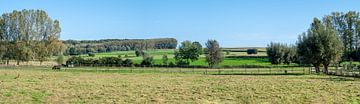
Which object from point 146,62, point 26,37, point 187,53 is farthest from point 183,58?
point 26,37

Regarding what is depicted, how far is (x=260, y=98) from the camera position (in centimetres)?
2664

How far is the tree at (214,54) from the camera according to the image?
112 metres

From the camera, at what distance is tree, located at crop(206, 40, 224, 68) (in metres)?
112

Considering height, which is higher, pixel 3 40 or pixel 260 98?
pixel 3 40

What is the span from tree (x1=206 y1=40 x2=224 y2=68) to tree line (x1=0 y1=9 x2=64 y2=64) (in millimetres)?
41176

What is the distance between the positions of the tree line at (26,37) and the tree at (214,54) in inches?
1621

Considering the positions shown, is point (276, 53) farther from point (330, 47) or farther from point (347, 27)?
point (330, 47)

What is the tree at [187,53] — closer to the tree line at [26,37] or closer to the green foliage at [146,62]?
the green foliage at [146,62]

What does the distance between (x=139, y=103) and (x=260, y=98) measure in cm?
827

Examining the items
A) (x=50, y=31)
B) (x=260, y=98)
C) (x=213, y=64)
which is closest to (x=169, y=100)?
(x=260, y=98)

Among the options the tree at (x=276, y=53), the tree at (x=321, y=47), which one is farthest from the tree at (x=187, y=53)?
the tree at (x=321, y=47)

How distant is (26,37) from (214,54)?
49922 millimetres

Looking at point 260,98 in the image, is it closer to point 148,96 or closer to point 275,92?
point 275,92

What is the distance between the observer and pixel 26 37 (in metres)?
93.7
